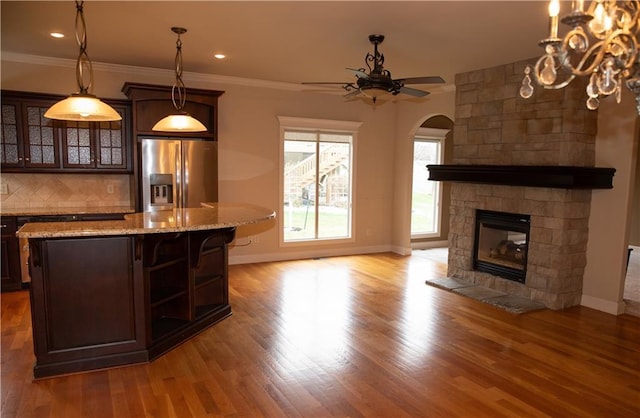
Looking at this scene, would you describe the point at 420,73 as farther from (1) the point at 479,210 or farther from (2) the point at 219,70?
(2) the point at 219,70

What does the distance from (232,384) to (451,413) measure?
1.46 meters

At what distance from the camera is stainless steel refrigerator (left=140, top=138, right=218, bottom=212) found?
5402mm

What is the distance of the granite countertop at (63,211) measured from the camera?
15.9ft

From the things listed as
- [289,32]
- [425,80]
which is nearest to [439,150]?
[425,80]

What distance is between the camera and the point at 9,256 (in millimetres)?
4938

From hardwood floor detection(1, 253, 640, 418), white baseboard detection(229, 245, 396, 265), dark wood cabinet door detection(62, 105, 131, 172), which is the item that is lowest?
hardwood floor detection(1, 253, 640, 418)

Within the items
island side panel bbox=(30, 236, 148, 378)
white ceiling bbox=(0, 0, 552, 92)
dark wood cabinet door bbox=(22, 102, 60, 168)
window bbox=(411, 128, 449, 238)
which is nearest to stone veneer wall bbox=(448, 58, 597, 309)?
white ceiling bbox=(0, 0, 552, 92)

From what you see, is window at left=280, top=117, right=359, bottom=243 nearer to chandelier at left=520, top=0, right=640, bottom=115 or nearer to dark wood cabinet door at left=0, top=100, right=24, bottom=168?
dark wood cabinet door at left=0, top=100, right=24, bottom=168

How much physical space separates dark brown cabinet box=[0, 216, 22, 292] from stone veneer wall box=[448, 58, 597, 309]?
17.8 ft

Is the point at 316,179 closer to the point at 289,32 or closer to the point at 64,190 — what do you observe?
the point at 289,32

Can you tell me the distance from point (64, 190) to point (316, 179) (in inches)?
141

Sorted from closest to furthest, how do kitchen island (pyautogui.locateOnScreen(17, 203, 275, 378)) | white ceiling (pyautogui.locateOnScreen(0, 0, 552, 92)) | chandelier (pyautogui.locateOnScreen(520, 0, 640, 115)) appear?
chandelier (pyautogui.locateOnScreen(520, 0, 640, 115)) < kitchen island (pyautogui.locateOnScreen(17, 203, 275, 378)) < white ceiling (pyautogui.locateOnScreen(0, 0, 552, 92))

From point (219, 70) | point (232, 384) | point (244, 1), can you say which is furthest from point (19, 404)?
point (219, 70)

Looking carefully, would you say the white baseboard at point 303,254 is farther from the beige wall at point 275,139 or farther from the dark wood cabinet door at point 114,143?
the dark wood cabinet door at point 114,143
